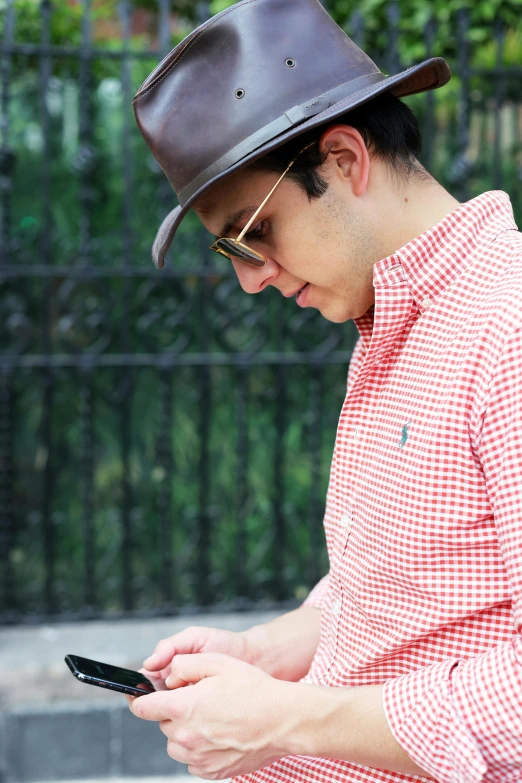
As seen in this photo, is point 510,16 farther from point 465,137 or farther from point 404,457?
point 404,457

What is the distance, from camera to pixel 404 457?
1.24m

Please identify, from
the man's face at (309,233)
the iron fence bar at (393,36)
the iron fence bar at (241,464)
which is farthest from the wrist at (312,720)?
the iron fence bar at (393,36)

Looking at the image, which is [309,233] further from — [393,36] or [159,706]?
[393,36]

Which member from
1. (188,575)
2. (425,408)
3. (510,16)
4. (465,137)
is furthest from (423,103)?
(425,408)

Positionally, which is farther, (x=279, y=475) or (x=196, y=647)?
(x=279, y=475)

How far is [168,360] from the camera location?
12.4 ft

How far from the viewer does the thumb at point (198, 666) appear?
134cm

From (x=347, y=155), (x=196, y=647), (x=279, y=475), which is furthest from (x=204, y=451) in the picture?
(x=347, y=155)

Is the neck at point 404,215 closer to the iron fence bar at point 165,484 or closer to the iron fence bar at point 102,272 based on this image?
the iron fence bar at point 102,272

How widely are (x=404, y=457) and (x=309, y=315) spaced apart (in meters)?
2.61

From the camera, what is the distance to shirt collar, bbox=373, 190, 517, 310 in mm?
1297

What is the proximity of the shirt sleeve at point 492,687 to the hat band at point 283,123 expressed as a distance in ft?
1.55

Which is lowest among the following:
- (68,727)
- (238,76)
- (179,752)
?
(68,727)

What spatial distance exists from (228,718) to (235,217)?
0.77 metres
